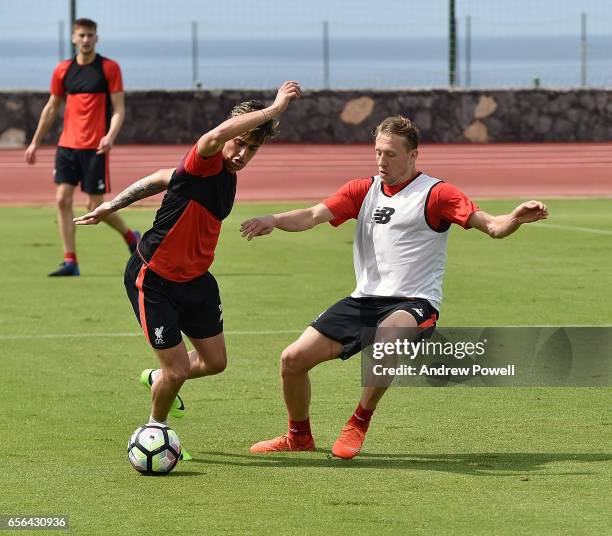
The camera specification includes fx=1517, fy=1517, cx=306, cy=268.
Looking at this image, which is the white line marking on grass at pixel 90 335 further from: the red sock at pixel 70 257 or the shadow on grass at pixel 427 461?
the shadow on grass at pixel 427 461

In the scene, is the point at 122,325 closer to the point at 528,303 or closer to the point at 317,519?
the point at 528,303

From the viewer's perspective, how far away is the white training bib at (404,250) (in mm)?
7621

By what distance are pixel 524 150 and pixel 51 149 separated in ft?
31.4

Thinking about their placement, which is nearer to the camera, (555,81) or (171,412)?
(171,412)

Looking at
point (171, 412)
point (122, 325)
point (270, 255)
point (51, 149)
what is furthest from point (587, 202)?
point (171, 412)

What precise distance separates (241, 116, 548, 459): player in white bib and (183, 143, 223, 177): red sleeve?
1.20 ft

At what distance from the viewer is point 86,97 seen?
15781mm

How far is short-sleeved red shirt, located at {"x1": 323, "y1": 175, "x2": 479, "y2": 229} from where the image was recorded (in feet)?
24.7

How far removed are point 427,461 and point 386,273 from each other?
98cm

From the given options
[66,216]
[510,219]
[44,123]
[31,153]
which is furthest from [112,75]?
[510,219]

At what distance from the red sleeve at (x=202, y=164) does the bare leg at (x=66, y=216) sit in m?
7.94

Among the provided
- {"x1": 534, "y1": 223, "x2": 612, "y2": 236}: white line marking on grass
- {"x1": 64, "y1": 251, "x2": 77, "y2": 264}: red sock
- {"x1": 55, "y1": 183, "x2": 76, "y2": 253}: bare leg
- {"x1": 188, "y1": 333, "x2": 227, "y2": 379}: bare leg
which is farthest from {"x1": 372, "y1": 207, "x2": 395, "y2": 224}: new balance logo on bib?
{"x1": 534, "y1": 223, "x2": 612, "y2": 236}: white line marking on grass

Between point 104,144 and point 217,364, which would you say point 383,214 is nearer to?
point 217,364

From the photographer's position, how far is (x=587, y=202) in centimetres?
2475
